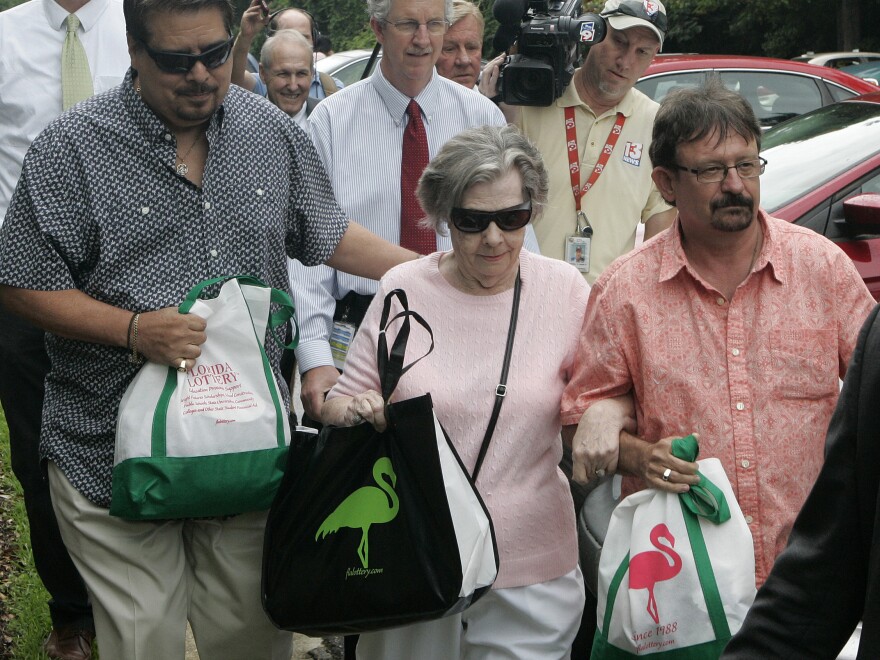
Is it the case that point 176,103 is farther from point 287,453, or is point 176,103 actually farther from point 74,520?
point 74,520

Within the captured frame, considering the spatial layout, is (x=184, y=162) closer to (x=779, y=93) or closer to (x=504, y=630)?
(x=504, y=630)

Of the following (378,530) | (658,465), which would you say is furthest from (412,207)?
(658,465)

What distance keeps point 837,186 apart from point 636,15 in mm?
1300

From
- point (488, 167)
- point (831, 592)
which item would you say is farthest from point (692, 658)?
point (488, 167)

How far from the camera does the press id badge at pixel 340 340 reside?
154 inches

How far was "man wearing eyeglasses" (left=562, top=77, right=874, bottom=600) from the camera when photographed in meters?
2.72

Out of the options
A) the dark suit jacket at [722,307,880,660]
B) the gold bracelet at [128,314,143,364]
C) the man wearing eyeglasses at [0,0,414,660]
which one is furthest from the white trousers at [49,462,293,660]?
the dark suit jacket at [722,307,880,660]

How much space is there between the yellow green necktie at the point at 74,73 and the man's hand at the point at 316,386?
1121mm

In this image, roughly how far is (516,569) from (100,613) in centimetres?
104

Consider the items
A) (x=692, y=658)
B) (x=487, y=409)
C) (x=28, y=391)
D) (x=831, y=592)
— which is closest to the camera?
(x=831, y=592)

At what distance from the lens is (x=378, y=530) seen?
2865mm

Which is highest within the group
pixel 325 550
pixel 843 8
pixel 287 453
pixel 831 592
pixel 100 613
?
pixel 831 592

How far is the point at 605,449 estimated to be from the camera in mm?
2812

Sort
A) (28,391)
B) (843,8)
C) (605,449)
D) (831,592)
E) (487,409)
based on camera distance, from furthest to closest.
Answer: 1. (843,8)
2. (28,391)
3. (487,409)
4. (605,449)
5. (831,592)
